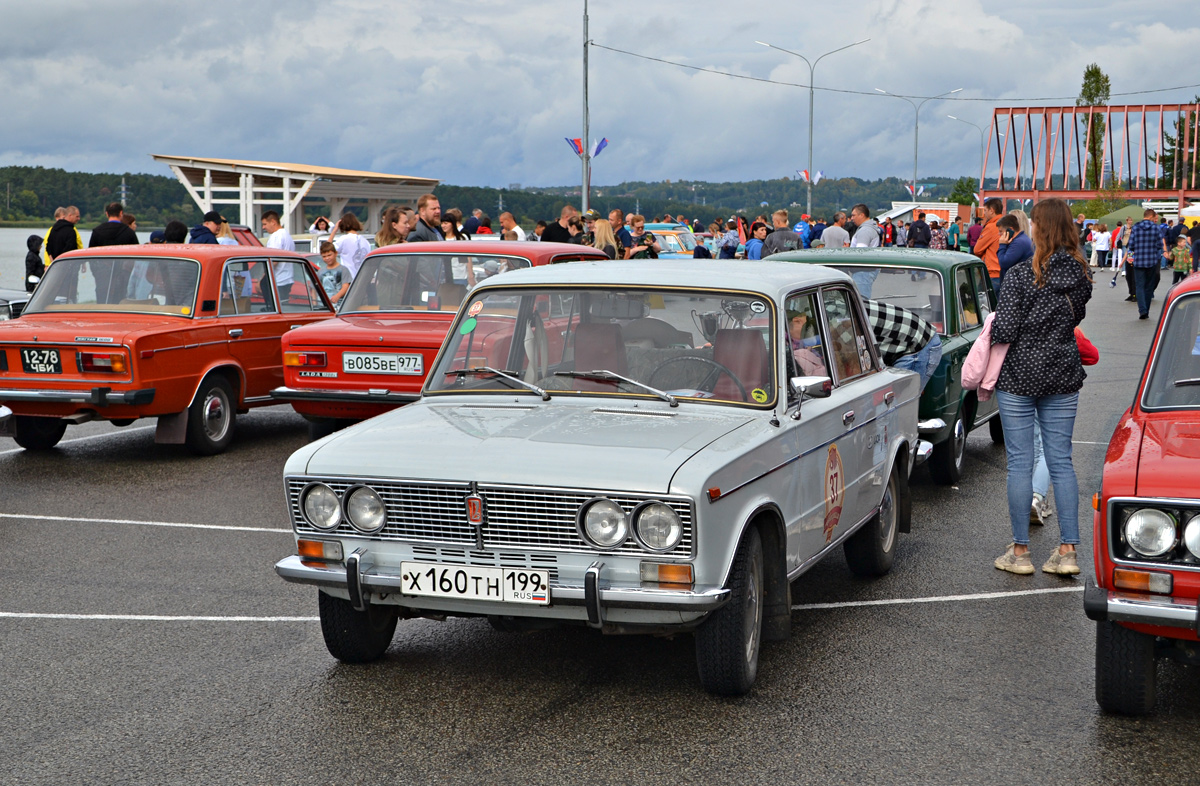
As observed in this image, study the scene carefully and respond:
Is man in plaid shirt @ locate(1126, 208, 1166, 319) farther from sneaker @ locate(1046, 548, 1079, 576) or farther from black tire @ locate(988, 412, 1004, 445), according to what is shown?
sneaker @ locate(1046, 548, 1079, 576)

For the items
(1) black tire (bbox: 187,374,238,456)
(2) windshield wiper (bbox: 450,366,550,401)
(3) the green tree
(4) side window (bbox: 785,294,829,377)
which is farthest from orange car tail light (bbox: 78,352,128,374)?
(3) the green tree

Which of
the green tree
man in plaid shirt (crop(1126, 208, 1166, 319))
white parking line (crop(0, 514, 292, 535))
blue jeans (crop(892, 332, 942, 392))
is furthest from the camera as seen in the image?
the green tree

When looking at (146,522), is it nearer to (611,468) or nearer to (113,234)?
(611,468)

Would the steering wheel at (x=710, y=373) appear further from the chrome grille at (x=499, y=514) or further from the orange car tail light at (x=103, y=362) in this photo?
the orange car tail light at (x=103, y=362)

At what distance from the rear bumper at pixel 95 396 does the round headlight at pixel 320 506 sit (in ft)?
17.5

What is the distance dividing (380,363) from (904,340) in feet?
12.9

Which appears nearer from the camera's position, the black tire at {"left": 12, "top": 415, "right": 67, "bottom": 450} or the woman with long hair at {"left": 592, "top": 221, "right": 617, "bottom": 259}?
the black tire at {"left": 12, "top": 415, "right": 67, "bottom": 450}

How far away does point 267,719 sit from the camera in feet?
15.2

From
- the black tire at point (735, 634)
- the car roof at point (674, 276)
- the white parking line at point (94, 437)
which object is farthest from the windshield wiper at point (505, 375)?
the white parking line at point (94, 437)

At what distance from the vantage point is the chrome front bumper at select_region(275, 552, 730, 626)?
4.31m

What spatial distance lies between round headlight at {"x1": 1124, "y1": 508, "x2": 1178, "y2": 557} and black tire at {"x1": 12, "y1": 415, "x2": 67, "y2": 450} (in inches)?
350

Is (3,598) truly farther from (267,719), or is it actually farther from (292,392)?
(292,392)

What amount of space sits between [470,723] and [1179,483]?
A: 2.58 m

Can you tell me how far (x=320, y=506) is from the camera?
479 cm
